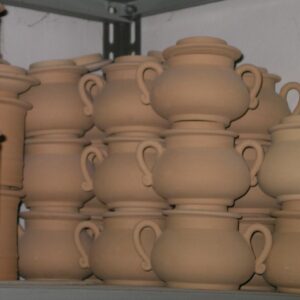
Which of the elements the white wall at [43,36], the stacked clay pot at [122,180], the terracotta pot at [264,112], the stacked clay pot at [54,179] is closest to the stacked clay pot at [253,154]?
the terracotta pot at [264,112]

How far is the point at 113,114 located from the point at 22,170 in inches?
6.1

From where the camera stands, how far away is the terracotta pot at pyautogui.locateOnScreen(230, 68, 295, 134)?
1.30 meters

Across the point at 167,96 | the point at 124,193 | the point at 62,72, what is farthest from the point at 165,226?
the point at 62,72

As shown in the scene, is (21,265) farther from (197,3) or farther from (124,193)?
(197,3)

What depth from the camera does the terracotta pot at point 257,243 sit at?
1.28m

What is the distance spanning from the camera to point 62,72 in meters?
1.39

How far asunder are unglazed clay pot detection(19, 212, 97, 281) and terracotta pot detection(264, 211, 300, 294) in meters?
0.28

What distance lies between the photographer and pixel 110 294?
1.08m

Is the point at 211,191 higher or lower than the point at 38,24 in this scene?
lower

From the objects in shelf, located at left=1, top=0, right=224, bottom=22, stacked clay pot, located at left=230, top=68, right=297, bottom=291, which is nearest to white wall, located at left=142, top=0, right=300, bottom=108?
shelf, located at left=1, top=0, right=224, bottom=22

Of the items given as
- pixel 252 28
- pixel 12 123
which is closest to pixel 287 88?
pixel 252 28

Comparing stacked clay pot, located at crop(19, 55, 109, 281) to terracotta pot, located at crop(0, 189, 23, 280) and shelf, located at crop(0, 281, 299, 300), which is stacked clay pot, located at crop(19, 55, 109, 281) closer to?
terracotta pot, located at crop(0, 189, 23, 280)

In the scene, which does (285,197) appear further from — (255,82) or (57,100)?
(57,100)

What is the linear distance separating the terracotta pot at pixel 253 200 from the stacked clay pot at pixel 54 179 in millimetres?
225
